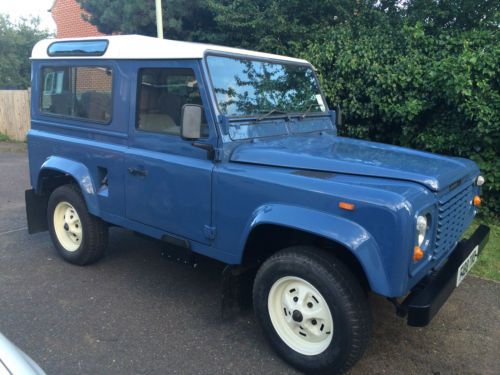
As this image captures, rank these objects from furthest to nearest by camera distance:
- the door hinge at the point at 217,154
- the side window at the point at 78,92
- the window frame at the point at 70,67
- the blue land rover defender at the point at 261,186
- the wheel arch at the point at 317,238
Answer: the side window at the point at 78,92, the window frame at the point at 70,67, the door hinge at the point at 217,154, the blue land rover defender at the point at 261,186, the wheel arch at the point at 317,238

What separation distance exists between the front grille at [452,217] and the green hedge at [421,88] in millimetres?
2534

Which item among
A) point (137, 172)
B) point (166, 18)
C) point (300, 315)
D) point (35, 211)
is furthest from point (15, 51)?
point (300, 315)

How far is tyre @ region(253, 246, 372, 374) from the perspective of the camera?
2.67 meters

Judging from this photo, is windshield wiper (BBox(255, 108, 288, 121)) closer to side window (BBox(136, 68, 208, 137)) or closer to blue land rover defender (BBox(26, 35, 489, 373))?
blue land rover defender (BBox(26, 35, 489, 373))

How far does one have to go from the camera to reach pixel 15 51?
1040 inches

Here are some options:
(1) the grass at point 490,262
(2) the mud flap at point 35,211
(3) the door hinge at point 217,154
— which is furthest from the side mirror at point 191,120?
(1) the grass at point 490,262

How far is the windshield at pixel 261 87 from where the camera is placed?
133 inches

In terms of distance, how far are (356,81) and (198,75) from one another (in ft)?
12.3

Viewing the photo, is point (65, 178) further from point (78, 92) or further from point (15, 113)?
point (15, 113)

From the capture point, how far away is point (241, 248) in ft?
10.2

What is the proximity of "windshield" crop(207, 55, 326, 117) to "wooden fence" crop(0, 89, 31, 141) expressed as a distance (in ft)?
40.8

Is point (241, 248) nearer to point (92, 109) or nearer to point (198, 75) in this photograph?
point (198, 75)

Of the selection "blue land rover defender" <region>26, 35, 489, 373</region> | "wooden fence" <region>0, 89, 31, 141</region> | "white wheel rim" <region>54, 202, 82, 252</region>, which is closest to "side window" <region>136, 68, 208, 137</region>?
"blue land rover defender" <region>26, 35, 489, 373</region>

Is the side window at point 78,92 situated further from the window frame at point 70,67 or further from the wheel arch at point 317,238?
the wheel arch at point 317,238
